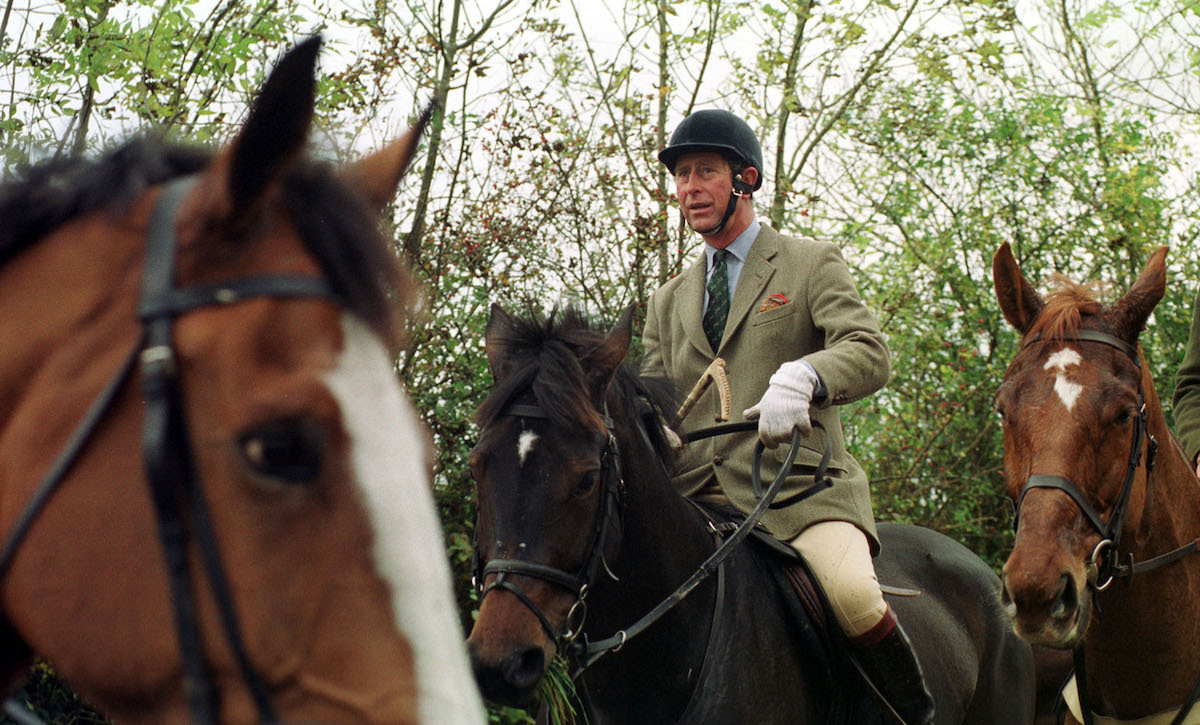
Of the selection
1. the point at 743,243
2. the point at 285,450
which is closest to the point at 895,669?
the point at 743,243

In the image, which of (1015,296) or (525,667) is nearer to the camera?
(525,667)

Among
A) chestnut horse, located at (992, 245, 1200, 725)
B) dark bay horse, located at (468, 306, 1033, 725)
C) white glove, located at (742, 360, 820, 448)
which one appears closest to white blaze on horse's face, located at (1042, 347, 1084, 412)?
chestnut horse, located at (992, 245, 1200, 725)

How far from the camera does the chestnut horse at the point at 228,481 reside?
3.72 feet

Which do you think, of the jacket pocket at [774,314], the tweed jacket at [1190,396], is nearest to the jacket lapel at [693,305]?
the jacket pocket at [774,314]

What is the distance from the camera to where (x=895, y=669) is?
3.48 meters

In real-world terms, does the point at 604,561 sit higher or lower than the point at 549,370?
lower

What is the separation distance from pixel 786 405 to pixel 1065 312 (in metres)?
1.01

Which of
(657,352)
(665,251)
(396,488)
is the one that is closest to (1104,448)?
(657,352)

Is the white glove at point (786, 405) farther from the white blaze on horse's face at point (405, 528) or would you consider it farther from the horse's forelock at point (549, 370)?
the white blaze on horse's face at point (405, 528)

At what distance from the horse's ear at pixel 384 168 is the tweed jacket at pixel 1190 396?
3.55m

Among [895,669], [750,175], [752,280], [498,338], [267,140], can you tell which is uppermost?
[750,175]

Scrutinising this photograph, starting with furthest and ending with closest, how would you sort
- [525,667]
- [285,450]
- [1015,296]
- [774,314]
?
[774,314] → [1015,296] → [525,667] → [285,450]

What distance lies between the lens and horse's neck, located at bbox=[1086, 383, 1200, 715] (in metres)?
3.35

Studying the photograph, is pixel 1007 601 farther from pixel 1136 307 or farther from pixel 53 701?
pixel 53 701
